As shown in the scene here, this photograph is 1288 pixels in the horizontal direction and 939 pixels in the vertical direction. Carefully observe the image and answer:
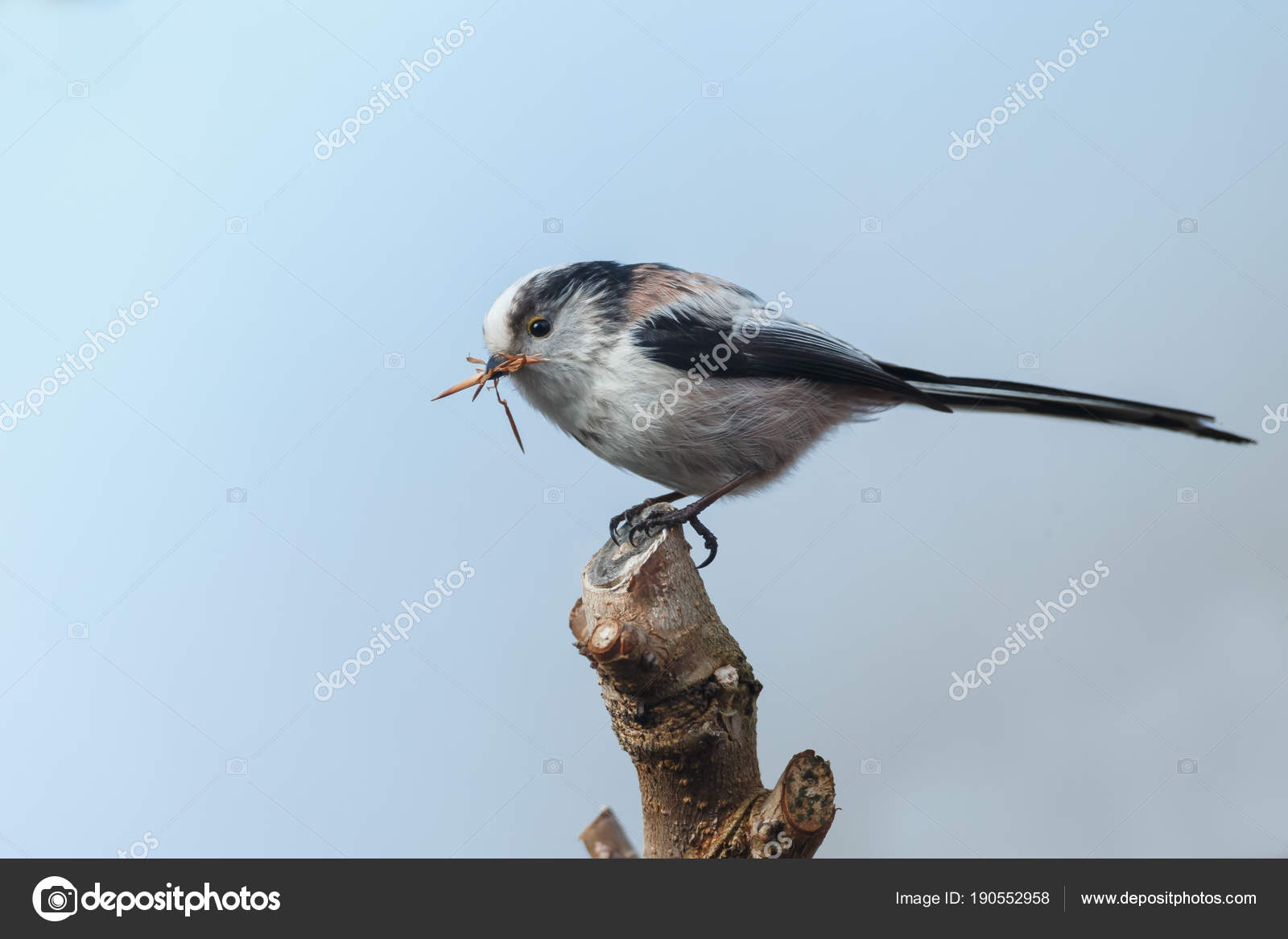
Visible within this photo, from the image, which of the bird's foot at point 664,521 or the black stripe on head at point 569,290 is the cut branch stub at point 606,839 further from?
the black stripe on head at point 569,290

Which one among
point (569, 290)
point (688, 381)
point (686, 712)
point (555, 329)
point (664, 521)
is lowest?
point (686, 712)

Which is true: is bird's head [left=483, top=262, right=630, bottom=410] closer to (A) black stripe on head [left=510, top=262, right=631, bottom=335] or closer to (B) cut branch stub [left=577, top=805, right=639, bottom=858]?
(A) black stripe on head [left=510, top=262, right=631, bottom=335]

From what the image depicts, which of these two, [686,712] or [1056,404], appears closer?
[686,712]

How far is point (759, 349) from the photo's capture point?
3.10m

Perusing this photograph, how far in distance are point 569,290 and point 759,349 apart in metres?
0.66

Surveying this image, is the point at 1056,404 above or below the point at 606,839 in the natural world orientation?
above

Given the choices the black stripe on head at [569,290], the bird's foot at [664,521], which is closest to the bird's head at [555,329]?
the black stripe on head at [569,290]

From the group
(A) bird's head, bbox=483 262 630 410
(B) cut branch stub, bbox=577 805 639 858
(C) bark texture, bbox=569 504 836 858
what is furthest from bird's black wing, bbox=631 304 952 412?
(B) cut branch stub, bbox=577 805 639 858

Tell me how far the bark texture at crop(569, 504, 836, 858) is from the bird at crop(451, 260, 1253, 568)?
298 mm

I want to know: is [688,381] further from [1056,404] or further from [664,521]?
[1056,404]

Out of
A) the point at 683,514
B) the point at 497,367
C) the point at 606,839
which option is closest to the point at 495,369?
the point at 497,367

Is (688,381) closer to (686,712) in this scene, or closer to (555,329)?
(555,329)
